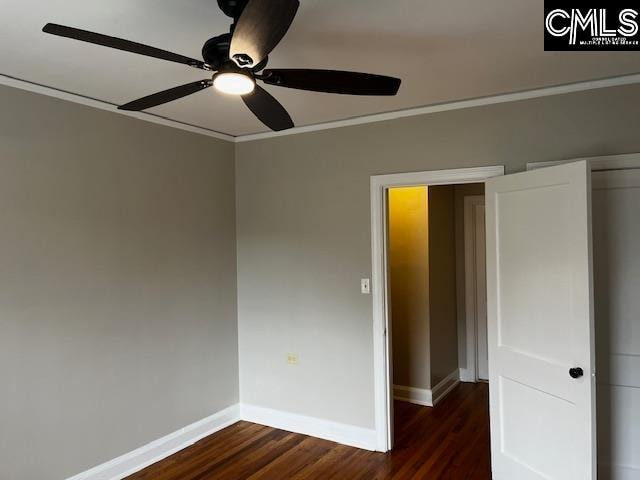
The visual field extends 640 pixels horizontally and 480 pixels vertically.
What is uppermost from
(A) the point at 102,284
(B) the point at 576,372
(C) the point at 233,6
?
(C) the point at 233,6

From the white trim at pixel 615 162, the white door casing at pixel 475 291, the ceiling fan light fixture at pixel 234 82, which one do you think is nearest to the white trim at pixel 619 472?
the white trim at pixel 615 162

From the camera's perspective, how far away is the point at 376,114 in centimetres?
350

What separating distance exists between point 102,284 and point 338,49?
2106mm

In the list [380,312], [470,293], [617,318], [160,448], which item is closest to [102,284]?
[160,448]

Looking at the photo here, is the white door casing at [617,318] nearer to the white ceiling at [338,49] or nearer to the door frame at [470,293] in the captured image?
the white ceiling at [338,49]

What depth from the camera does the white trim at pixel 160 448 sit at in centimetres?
307

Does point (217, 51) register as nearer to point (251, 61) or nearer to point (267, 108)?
point (251, 61)

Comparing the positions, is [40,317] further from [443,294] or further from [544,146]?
[443,294]

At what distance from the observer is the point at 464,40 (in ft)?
7.19

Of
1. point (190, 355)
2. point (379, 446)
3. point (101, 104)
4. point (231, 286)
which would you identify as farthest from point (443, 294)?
point (101, 104)

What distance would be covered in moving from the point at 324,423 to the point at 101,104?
2.88 m

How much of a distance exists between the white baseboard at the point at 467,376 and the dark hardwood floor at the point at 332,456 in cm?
103

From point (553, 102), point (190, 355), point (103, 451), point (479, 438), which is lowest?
point (479, 438)

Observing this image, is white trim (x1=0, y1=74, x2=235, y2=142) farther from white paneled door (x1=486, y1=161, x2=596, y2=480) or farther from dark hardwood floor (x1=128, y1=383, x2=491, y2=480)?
dark hardwood floor (x1=128, y1=383, x2=491, y2=480)
